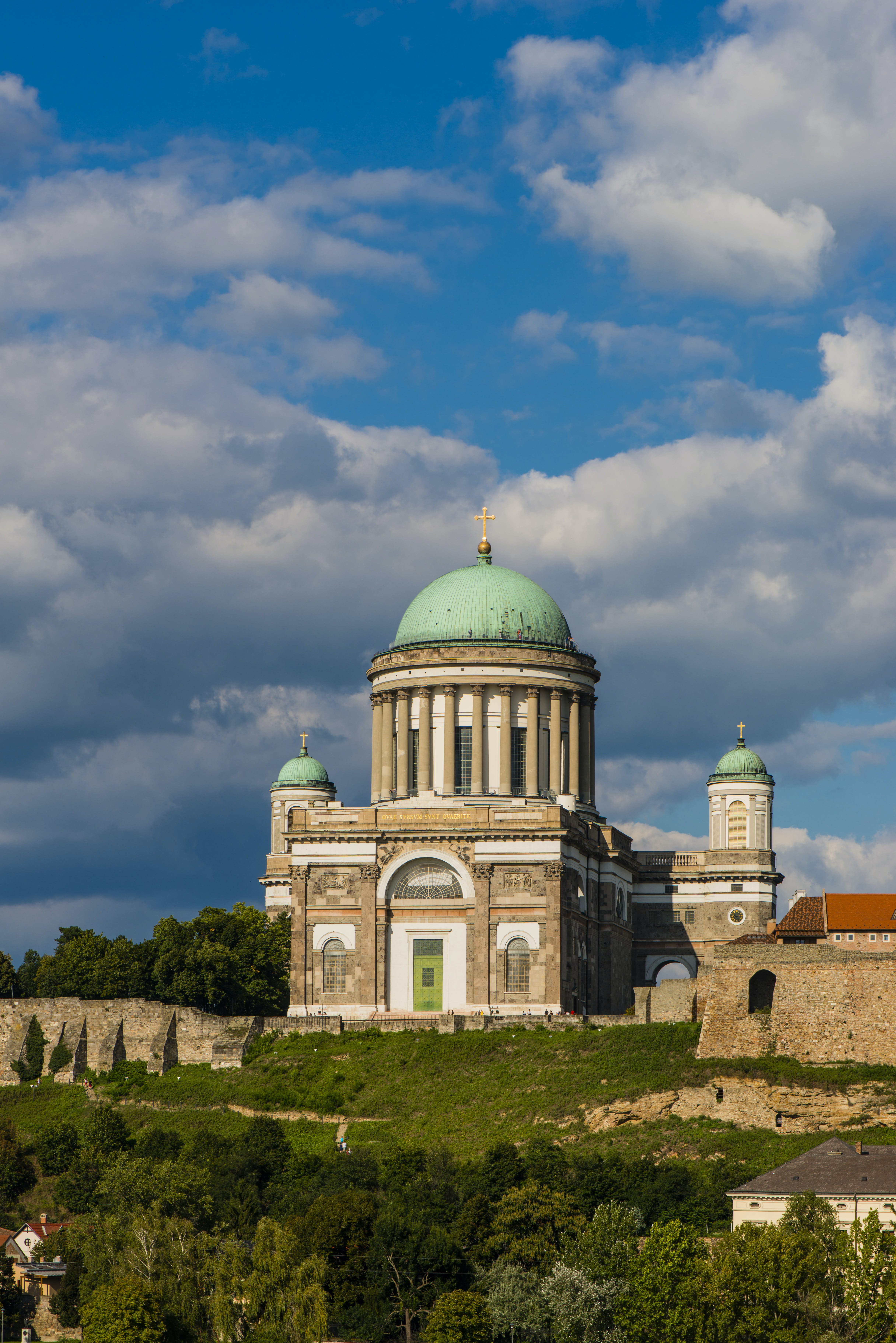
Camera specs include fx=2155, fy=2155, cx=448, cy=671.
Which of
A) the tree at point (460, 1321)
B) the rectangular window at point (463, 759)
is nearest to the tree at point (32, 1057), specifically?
the rectangular window at point (463, 759)

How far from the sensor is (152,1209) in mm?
81875

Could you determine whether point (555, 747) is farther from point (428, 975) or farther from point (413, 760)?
point (428, 975)

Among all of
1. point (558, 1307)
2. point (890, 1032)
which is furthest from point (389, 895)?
point (558, 1307)

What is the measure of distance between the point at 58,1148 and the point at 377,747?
Answer: 33023mm

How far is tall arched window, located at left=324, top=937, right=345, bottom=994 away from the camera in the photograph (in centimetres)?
10831

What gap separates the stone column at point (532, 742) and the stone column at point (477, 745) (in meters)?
2.69

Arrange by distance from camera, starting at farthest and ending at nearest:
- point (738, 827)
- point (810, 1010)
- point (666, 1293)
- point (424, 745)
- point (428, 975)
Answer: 1. point (738, 827)
2. point (424, 745)
3. point (428, 975)
4. point (810, 1010)
5. point (666, 1293)

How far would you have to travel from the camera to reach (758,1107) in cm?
8719

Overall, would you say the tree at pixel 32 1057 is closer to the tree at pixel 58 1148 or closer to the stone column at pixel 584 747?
the tree at pixel 58 1148

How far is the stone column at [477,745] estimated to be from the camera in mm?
115438

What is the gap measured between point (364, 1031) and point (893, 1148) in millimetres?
28499

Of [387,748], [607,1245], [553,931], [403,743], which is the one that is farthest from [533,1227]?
[387,748]

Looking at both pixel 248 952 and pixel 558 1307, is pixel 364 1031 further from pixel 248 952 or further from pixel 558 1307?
pixel 558 1307

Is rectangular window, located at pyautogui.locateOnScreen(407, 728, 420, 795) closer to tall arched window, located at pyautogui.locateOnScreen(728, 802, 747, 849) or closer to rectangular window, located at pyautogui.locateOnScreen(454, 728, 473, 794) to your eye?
rectangular window, located at pyautogui.locateOnScreen(454, 728, 473, 794)
